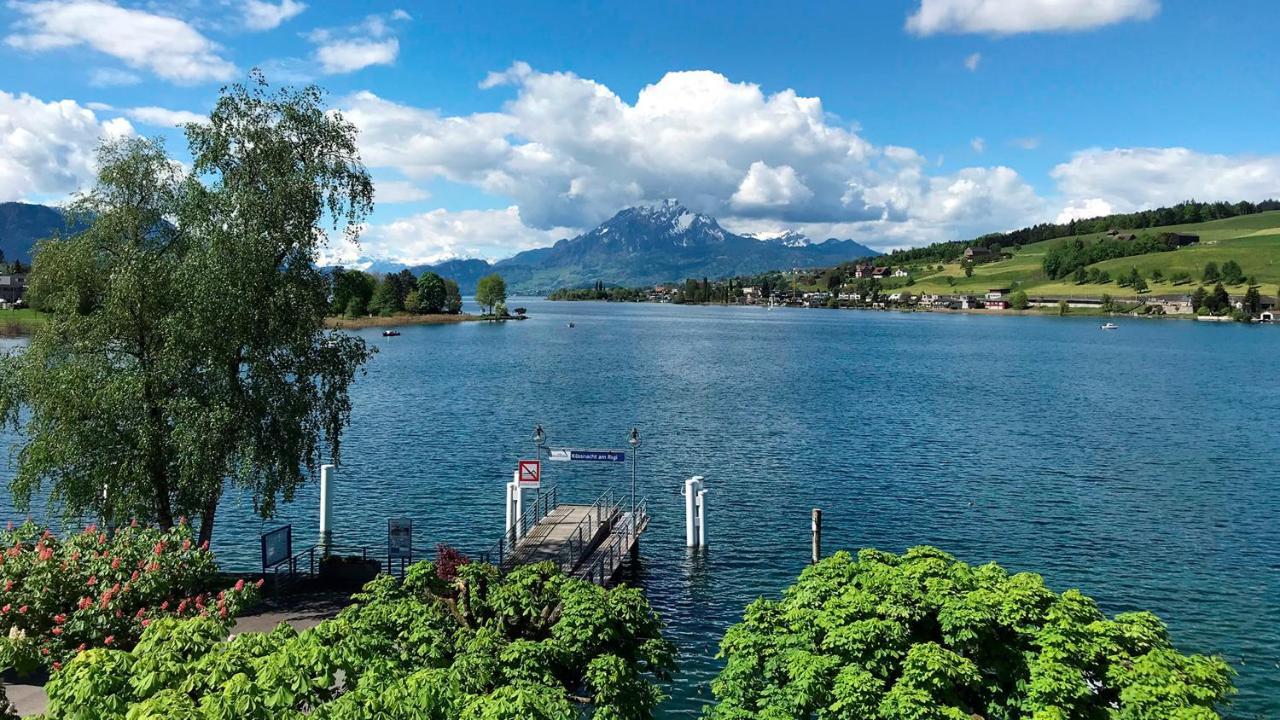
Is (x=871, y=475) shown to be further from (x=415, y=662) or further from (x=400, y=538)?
(x=415, y=662)

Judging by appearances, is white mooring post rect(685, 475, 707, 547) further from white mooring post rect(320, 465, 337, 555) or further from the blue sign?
white mooring post rect(320, 465, 337, 555)

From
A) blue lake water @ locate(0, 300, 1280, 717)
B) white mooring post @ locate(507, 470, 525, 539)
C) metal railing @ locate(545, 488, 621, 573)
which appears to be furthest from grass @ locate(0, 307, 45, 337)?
metal railing @ locate(545, 488, 621, 573)

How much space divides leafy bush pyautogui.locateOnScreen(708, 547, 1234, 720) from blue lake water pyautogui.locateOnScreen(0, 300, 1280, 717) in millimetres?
7348

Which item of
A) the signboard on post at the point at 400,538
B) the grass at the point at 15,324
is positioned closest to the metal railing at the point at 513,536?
the signboard on post at the point at 400,538

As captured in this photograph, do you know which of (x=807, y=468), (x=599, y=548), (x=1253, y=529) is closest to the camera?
(x=599, y=548)

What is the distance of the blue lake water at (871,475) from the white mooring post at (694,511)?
1131 mm

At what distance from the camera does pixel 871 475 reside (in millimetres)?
53312

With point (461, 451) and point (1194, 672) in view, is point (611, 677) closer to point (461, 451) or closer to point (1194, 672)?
point (1194, 672)

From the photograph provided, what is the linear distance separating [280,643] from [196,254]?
16.5 m

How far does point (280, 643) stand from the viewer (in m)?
15.5

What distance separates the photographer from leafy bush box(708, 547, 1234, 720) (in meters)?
15.1

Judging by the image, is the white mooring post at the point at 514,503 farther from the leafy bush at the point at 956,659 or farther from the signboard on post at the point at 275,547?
the leafy bush at the point at 956,659

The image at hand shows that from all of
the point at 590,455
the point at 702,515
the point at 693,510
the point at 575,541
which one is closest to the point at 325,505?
the point at 575,541

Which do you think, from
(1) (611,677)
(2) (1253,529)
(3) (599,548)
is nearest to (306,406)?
(3) (599,548)
